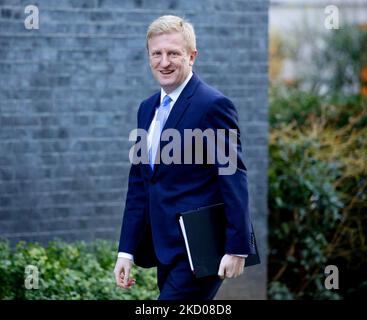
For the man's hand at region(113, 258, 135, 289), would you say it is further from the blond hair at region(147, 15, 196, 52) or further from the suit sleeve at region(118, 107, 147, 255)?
the blond hair at region(147, 15, 196, 52)

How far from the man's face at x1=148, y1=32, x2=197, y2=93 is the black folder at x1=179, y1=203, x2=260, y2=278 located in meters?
0.65

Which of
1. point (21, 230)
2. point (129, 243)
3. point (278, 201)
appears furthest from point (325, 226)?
point (129, 243)

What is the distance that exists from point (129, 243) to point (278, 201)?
3.09 metres

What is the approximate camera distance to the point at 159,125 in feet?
15.7

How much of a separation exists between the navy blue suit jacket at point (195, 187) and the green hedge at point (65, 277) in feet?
5.05

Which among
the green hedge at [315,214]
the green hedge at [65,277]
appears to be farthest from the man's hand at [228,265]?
the green hedge at [315,214]

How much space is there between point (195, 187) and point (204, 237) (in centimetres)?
24

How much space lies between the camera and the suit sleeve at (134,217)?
192 inches

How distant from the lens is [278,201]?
780 centimetres

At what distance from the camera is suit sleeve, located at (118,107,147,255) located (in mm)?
4887
